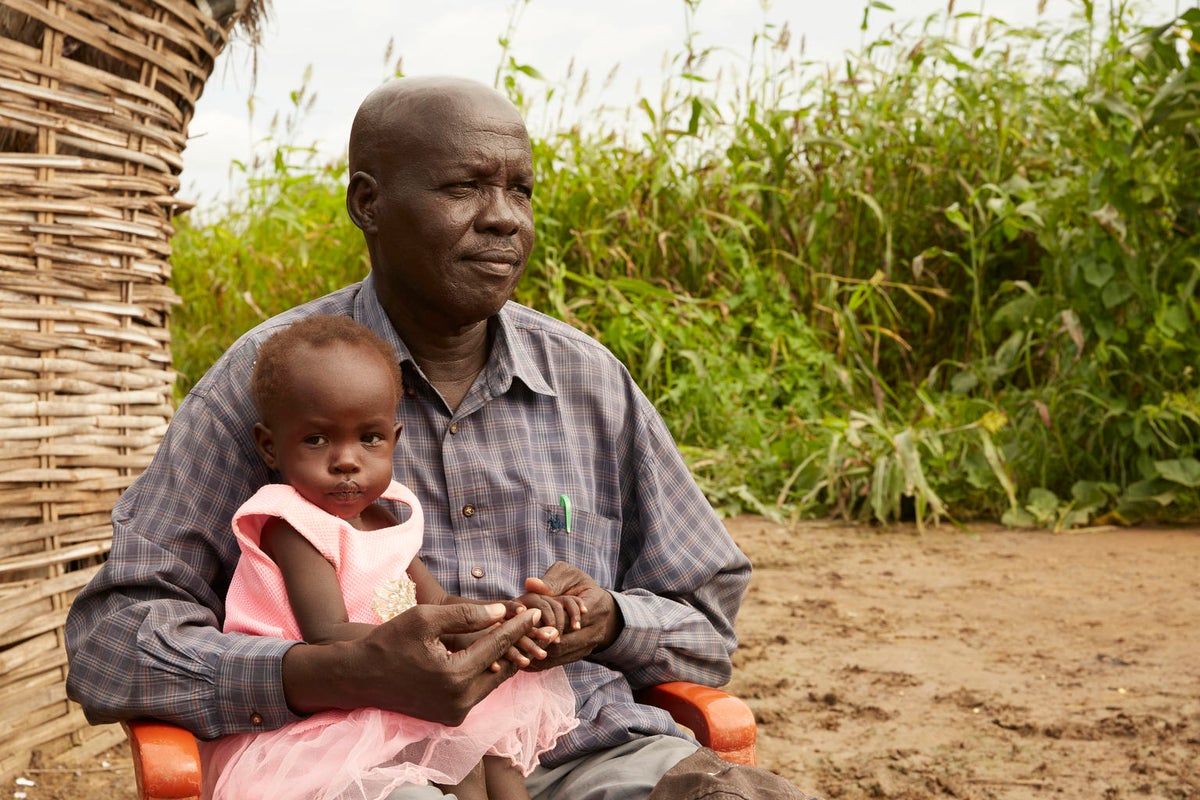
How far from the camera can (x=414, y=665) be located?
174cm

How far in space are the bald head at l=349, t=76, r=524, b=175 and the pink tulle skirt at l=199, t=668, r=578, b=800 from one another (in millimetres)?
855

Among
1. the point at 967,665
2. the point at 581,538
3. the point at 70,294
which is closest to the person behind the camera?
the point at 581,538

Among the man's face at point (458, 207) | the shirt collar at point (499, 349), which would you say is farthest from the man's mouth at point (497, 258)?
the shirt collar at point (499, 349)

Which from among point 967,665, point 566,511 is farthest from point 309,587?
point 967,665

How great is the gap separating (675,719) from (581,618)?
34 cm

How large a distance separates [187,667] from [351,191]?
81cm

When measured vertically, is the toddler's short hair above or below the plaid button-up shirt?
above

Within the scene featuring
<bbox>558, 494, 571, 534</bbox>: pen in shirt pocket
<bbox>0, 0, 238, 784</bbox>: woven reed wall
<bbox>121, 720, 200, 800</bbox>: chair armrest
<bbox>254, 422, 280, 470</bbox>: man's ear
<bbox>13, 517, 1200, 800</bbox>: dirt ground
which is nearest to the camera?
<bbox>121, 720, 200, 800</bbox>: chair armrest

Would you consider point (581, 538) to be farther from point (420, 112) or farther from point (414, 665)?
point (420, 112)

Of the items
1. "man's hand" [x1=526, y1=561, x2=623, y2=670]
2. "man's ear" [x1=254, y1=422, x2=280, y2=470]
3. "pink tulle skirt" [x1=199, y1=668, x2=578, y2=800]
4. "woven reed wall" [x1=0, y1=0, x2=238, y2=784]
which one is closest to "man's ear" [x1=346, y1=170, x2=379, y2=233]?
"man's ear" [x1=254, y1=422, x2=280, y2=470]

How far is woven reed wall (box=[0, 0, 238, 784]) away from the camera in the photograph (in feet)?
10.1

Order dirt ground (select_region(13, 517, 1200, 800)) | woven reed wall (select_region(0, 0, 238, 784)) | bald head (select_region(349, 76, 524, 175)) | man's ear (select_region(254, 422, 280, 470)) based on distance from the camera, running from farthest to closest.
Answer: dirt ground (select_region(13, 517, 1200, 800))
woven reed wall (select_region(0, 0, 238, 784))
bald head (select_region(349, 76, 524, 175))
man's ear (select_region(254, 422, 280, 470))

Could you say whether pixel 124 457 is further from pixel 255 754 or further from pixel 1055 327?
pixel 1055 327

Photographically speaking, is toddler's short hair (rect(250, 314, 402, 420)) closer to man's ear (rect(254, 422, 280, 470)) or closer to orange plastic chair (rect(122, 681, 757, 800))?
man's ear (rect(254, 422, 280, 470))
